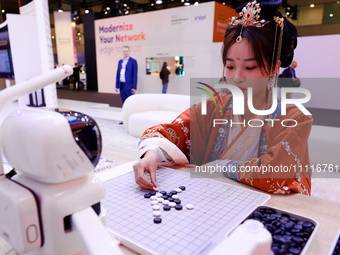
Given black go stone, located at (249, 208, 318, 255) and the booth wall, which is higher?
the booth wall

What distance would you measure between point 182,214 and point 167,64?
741 cm

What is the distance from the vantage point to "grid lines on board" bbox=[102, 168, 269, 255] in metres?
0.54

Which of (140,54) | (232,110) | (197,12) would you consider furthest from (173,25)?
(232,110)

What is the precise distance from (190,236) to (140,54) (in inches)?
320

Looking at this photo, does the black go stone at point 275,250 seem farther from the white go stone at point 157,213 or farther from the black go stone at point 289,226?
the white go stone at point 157,213

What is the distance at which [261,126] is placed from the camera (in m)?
1.13

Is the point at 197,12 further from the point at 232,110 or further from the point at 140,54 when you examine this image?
the point at 232,110

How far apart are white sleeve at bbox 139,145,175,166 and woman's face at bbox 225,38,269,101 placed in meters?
0.40

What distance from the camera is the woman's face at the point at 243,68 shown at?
3.14 ft

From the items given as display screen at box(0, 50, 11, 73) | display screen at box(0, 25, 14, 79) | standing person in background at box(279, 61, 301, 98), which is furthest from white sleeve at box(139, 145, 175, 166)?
display screen at box(0, 50, 11, 73)

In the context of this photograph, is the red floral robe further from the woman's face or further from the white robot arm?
the white robot arm

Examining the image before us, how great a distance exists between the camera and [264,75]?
995 millimetres

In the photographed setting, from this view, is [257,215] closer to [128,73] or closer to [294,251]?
[294,251]

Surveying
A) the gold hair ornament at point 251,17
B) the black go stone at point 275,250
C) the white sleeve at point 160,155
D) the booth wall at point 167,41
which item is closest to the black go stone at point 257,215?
the black go stone at point 275,250
